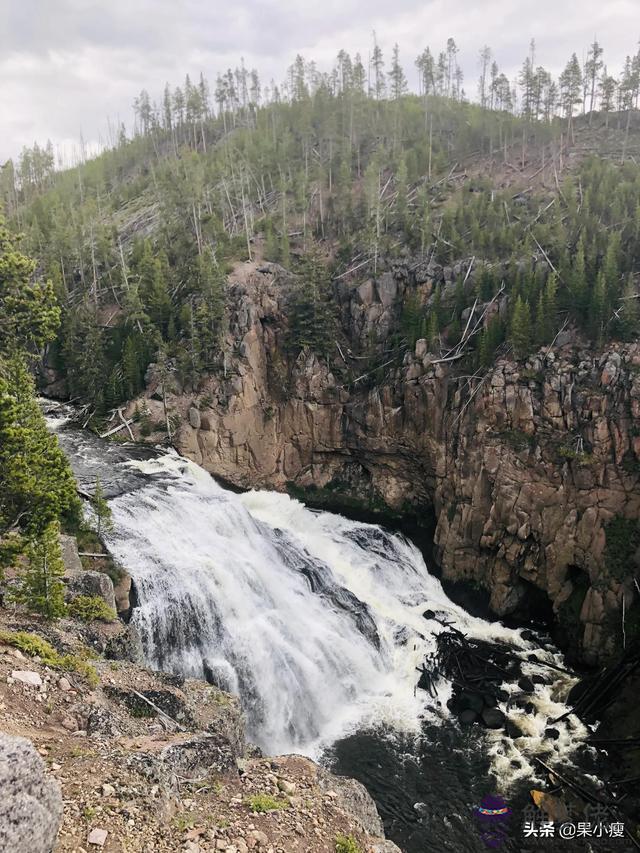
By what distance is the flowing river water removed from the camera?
21.8 metres

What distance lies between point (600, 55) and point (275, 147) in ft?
153

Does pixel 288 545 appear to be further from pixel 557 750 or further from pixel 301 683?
pixel 557 750

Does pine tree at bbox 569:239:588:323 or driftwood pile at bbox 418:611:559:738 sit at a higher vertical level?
pine tree at bbox 569:239:588:323

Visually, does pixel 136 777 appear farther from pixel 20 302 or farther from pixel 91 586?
pixel 20 302

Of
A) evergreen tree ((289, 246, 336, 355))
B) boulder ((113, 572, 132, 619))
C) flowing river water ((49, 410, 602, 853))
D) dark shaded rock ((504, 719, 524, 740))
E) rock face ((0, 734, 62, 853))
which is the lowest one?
dark shaded rock ((504, 719, 524, 740))

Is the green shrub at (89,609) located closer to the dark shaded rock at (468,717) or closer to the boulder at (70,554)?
the boulder at (70,554)

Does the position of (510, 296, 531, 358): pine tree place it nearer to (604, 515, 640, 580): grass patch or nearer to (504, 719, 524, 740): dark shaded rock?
(604, 515, 640, 580): grass patch

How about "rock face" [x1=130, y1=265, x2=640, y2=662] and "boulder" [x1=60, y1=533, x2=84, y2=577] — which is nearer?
"boulder" [x1=60, y1=533, x2=84, y2=577]

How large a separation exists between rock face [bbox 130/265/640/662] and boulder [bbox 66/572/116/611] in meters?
19.4

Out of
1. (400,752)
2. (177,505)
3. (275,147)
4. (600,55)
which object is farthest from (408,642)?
(600,55)

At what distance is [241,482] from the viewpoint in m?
41.8

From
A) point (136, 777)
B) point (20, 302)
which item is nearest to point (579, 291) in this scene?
point (20, 302)

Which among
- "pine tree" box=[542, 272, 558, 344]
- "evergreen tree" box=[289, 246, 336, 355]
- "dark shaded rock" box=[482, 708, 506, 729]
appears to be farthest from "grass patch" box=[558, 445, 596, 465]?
"evergreen tree" box=[289, 246, 336, 355]

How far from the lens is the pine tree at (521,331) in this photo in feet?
115
